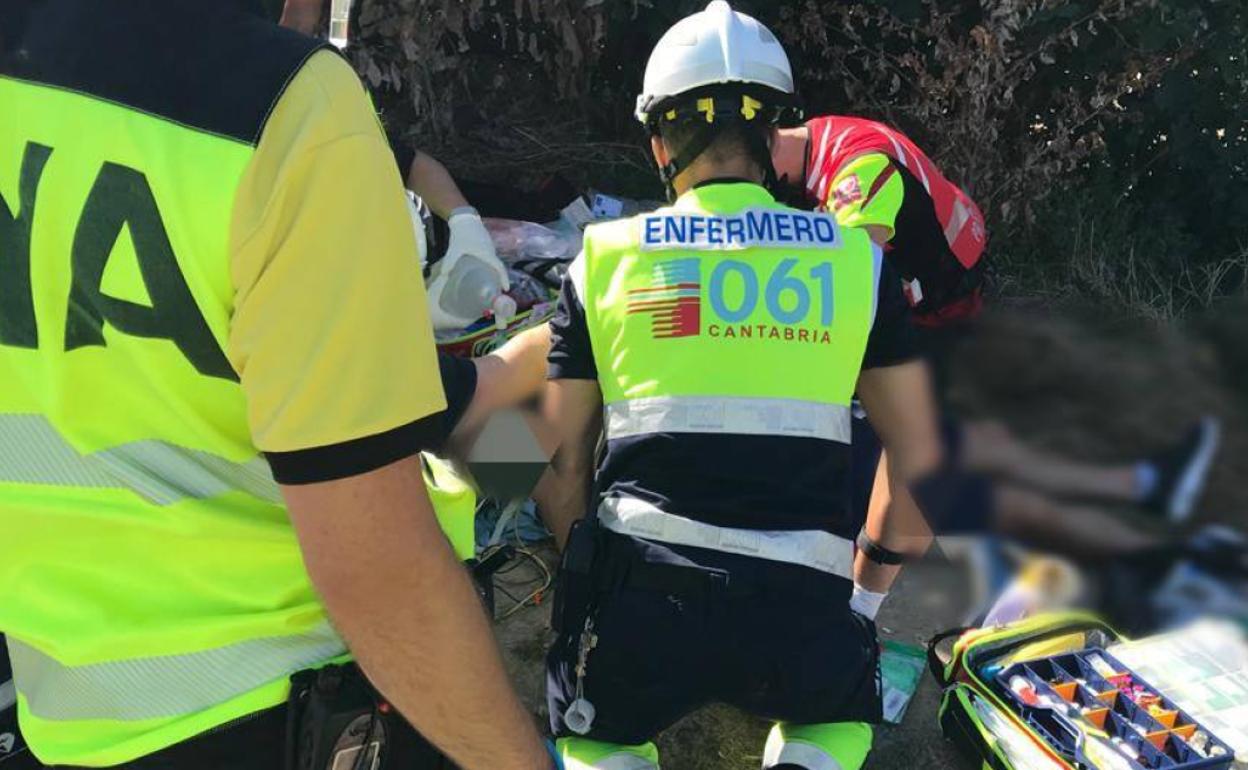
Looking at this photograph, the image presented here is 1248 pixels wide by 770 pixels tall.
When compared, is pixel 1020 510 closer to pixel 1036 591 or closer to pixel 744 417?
pixel 1036 591

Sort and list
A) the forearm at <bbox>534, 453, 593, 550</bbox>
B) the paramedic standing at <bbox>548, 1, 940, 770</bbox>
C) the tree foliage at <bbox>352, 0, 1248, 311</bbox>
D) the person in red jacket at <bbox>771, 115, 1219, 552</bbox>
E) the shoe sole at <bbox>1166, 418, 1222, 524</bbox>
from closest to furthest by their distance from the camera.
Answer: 1. the paramedic standing at <bbox>548, 1, 940, 770</bbox>
2. the forearm at <bbox>534, 453, 593, 550</bbox>
3. the person in red jacket at <bbox>771, 115, 1219, 552</bbox>
4. the shoe sole at <bbox>1166, 418, 1222, 524</bbox>
5. the tree foliage at <bbox>352, 0, 1248, 311</bbox>

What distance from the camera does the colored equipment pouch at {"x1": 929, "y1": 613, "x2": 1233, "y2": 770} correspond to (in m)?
2.27

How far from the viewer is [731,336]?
2.00m

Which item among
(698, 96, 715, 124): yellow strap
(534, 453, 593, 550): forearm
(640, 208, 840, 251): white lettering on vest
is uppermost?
(698, 96, 715, 124): yellow strap

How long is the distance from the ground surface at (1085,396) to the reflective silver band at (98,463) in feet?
6.93

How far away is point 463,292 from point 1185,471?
125 inches

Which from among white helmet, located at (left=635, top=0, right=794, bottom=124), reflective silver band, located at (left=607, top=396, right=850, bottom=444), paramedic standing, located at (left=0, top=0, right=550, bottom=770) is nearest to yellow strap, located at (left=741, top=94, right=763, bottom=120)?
white helmet, located at (left=635, top=0, right=794, bottom=124)

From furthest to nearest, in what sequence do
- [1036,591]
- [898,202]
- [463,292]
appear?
1. [463,292]
2. [898,202]
3. [1036,591]

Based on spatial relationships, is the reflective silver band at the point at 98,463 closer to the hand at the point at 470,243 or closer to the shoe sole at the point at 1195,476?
the hand at the point at 470,243

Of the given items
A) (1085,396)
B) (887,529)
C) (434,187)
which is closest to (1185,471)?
(1085,396)

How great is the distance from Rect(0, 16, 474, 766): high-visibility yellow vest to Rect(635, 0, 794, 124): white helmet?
1.68m

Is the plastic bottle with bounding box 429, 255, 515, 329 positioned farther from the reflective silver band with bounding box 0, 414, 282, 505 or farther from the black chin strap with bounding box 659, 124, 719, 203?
the reflective silver band with bounding box 0, 414, 282, 505

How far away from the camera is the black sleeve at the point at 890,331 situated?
2.15 m

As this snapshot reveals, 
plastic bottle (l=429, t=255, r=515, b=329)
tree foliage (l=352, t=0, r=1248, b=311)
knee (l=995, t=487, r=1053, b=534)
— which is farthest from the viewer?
tree foliage (l=352, t=0, r=1248, b=311)
